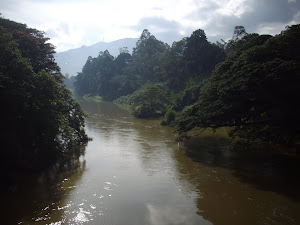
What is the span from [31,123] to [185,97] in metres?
27.0

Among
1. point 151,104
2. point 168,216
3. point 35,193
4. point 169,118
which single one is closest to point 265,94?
point 168,216

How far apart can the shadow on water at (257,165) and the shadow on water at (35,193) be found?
7418 millimetres

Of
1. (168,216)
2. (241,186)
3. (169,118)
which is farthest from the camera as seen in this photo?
(169,118)

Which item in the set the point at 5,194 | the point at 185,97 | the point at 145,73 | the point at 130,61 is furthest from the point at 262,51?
the point at 130,61

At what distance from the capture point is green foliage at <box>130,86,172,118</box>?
108ft

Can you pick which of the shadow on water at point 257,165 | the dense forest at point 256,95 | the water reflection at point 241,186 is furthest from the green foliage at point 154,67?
the water reflection at point 241,186

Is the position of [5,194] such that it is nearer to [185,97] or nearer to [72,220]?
[72,220]

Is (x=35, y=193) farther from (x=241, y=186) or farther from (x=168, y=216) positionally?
(x=241, y=186)

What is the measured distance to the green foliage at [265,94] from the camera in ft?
40.1

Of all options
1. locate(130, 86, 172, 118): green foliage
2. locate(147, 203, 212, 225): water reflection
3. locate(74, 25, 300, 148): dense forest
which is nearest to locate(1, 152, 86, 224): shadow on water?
locate(147, 203, 212, 225): water reflection

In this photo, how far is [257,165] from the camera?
1320 centimetres

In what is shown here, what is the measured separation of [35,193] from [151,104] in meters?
24.1

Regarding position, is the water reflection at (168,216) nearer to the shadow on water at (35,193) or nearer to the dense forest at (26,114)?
the shadow on water at (35,193)

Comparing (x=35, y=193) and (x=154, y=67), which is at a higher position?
(x=154, y=67)
